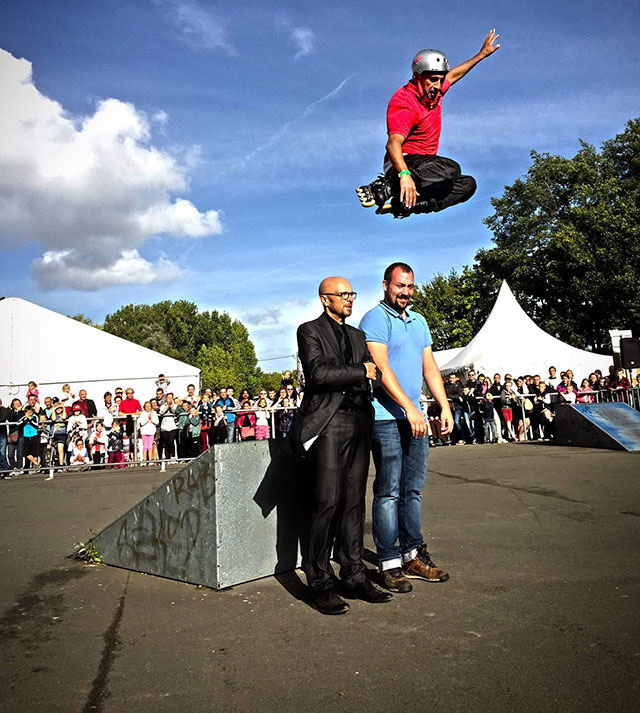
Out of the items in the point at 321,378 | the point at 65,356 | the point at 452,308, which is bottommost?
the point at 321,378

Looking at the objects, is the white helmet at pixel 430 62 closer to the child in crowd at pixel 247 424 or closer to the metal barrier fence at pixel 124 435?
the metal barrier fence at pixel 124 435

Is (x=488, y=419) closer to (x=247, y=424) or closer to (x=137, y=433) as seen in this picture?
(x=247, y=424)

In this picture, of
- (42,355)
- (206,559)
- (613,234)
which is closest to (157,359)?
(42,355)

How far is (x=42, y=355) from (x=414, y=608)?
2155cm

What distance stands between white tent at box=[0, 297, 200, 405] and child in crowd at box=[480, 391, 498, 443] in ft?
33.7

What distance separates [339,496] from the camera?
3.85m

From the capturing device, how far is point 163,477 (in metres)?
11.2

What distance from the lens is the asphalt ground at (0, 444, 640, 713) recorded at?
249cm

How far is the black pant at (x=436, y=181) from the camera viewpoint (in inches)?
168

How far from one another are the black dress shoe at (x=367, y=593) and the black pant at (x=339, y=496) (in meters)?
0.04

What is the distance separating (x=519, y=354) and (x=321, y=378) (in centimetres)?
1945

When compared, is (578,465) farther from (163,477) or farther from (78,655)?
(78,655)

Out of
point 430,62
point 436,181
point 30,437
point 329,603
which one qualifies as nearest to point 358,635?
point 329,603

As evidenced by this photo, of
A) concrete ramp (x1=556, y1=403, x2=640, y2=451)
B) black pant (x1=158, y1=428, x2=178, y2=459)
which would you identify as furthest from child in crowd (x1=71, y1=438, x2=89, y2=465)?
concrete ramp (x1=556, y1=403, x2=640, y2=451)
